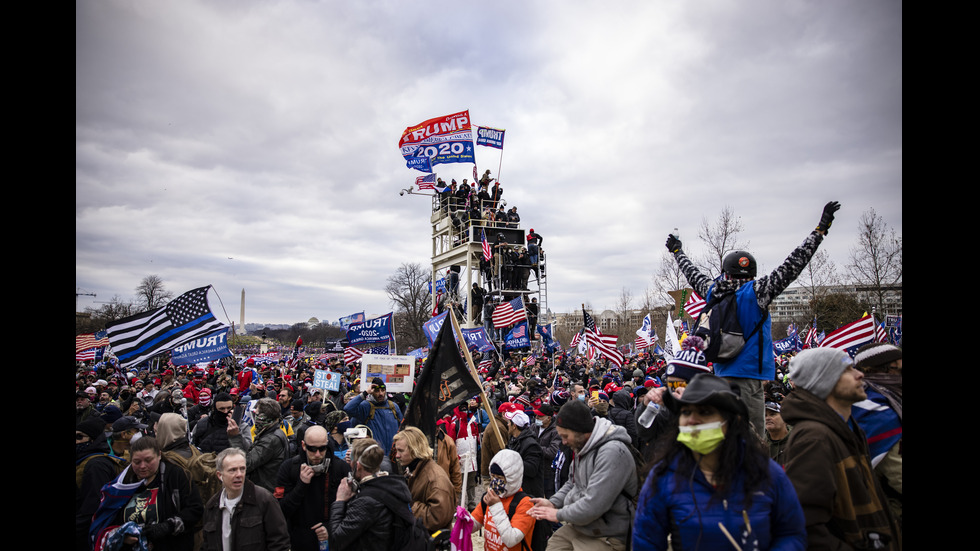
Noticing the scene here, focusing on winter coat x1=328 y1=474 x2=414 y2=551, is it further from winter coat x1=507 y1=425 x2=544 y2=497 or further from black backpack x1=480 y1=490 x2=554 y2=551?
winter coat x1=507 y1=425 x2=544 y2=497

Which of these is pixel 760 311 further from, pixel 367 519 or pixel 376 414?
pixel 376 414

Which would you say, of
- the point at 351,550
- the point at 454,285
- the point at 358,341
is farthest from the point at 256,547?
the point at 454,285

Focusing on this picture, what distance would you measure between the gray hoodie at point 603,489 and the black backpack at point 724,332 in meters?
0.92

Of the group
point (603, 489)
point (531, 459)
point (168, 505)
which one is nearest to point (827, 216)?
point (603, 489)

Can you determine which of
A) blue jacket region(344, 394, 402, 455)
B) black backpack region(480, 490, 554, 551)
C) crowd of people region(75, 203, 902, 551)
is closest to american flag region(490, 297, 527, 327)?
blue jacket region(344, 394, 402, 455)

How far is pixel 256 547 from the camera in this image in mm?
4289

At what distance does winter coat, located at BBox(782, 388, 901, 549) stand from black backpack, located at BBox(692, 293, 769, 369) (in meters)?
1.18

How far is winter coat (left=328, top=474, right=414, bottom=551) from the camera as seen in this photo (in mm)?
3893

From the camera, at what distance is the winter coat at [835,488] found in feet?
8.29

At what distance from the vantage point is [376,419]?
327 inches
